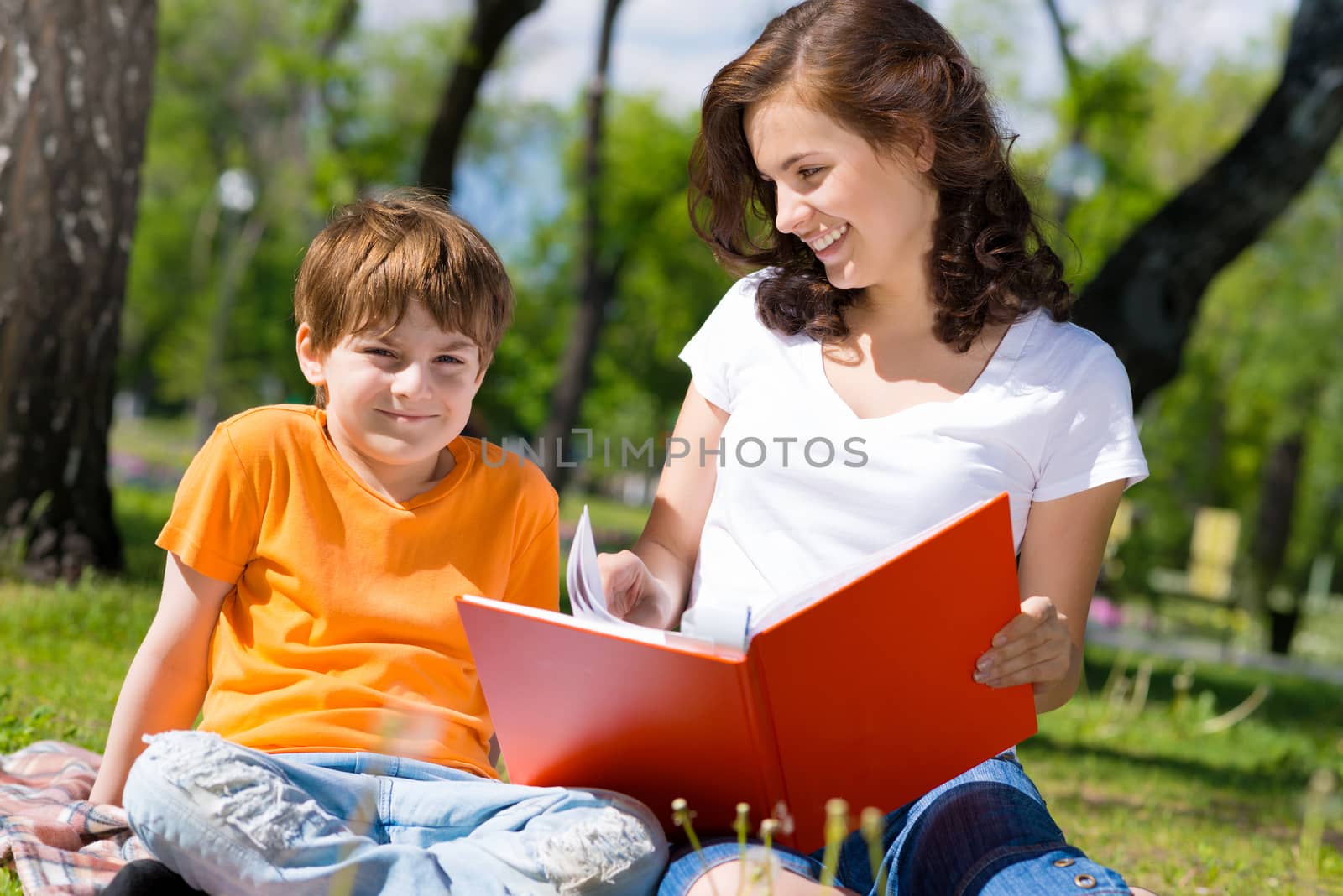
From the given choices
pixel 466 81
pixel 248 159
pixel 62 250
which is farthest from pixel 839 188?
pixel 248 159

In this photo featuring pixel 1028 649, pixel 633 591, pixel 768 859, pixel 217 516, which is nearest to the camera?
pixel 768 859

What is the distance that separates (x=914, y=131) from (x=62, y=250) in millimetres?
3567

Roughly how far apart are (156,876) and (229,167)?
32.3m

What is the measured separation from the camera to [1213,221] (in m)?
6.21

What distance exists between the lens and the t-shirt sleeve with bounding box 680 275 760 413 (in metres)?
2.48

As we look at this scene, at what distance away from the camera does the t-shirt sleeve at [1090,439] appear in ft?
7.04

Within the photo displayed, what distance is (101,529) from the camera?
16.3 ft

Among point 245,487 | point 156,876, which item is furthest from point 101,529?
point 156,876

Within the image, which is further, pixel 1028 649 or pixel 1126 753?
pixel 1126 753

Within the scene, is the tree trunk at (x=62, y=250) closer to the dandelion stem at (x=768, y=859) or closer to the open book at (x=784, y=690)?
the open book at (x=784, y=690)

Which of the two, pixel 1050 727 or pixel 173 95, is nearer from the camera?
pixel 1050 727

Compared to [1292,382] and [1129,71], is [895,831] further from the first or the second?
[1292,382]

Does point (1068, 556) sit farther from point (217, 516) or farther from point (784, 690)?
point (217, 516)

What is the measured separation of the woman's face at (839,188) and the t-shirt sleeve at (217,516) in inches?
38.5
